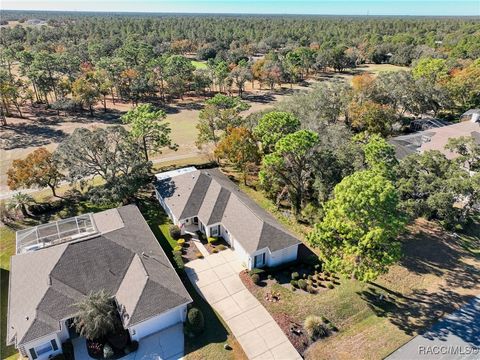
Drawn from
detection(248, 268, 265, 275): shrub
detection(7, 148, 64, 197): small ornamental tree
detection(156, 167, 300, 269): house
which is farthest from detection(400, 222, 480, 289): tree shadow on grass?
detection(7, 148, 64, 197): small ornamental tree

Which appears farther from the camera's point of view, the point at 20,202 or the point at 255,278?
the point at 20,202

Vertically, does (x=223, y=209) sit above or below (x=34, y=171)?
below

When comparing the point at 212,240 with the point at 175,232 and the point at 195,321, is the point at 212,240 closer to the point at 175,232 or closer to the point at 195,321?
the point at 175,232

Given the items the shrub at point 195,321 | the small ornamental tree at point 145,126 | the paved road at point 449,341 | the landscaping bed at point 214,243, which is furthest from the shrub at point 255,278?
the small ornamental tree at point 145,126

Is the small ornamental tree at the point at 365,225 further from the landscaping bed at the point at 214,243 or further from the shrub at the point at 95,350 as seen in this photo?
the shrub at the point at 95,350

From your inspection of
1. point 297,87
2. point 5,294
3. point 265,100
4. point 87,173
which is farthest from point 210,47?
point 5,294

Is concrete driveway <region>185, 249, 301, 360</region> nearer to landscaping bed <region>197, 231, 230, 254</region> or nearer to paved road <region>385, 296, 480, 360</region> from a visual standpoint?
landscaping bed <region>197, 231, 230, 254</region>

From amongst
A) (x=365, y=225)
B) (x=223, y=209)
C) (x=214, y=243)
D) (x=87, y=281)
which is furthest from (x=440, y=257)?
(x=87, y=281)
